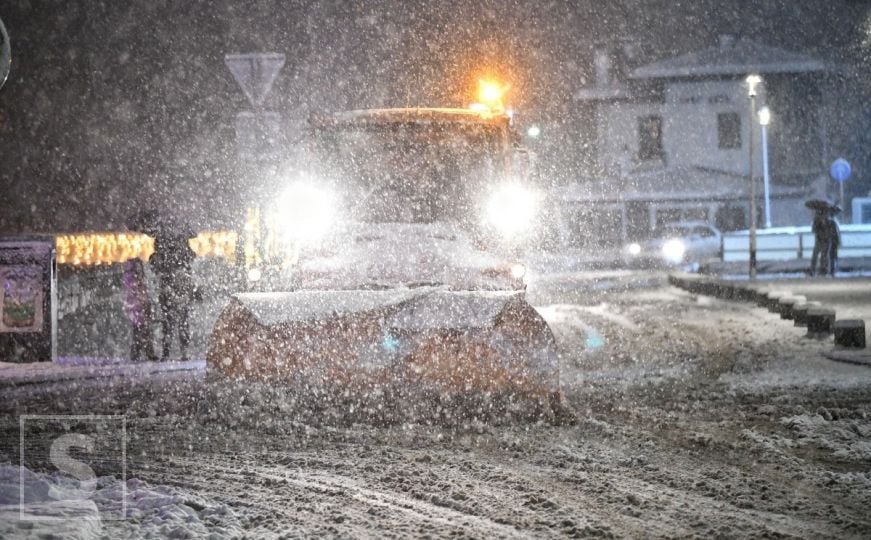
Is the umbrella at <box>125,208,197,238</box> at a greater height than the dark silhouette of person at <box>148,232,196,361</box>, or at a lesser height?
greater

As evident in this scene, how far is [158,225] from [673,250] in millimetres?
21465

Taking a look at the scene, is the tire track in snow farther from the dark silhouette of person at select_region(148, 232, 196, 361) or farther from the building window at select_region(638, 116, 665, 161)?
the building window at select_region(638, 116, 665, 161)

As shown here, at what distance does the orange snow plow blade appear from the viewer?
7504mm

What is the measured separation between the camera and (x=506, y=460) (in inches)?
239

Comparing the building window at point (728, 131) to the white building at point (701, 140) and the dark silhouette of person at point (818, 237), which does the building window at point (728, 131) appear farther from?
the dark silhouette of person at point (818, 237)

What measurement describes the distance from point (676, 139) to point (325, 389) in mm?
41502

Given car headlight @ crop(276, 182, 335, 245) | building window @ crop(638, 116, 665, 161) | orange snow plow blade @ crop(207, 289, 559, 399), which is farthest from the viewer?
building window @ crop(638, 116, 665, 161)

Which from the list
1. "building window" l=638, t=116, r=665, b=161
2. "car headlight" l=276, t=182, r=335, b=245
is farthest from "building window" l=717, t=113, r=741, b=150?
"car headlight" l=276, t=182, r=335, b=245

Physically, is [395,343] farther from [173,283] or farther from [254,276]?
[173,283]

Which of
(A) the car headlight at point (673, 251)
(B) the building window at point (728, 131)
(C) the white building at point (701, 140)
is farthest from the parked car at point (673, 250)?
(B) the building window at point (728, 131)

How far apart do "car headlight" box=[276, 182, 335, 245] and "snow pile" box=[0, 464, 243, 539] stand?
5.24m

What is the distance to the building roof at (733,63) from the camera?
150 ft

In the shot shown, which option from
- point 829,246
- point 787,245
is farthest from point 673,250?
point 829,246

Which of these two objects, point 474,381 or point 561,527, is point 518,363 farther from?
point 561,527
